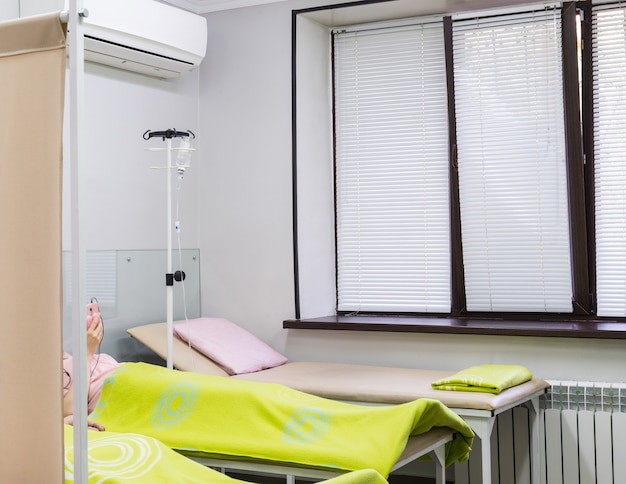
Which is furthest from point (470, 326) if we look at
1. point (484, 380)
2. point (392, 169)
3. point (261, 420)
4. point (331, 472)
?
point (331, 472)

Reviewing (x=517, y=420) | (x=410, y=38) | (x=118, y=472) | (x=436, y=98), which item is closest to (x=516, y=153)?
(x=436, y=98)

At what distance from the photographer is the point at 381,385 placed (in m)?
3.44

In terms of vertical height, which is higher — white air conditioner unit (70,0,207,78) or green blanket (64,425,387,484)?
white air conditioner unit (70,0,207,78)

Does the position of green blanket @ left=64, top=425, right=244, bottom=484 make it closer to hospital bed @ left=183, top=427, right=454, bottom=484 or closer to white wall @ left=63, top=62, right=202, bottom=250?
hospital bed @ left=183, top=427, right=454, bottom=484

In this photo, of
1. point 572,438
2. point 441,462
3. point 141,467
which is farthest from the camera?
point 572,438

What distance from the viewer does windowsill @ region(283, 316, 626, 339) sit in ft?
11.7

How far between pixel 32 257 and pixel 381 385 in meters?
2.12

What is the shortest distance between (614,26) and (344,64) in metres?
1.43

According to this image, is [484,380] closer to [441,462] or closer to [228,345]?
[441,462]

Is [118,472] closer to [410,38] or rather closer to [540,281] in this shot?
[540,281]

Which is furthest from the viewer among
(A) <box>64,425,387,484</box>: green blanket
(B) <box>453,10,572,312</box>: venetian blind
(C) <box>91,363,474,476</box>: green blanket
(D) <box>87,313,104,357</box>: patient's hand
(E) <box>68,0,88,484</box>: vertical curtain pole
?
(B) <box>453,10,572,312</box>: venetian blind

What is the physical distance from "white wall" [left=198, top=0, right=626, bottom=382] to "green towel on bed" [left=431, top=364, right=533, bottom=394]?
0.84 metres

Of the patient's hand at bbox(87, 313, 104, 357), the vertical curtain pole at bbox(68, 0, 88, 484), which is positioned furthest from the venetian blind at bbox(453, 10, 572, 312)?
the vertical curtain pole at bbox(68, 0, 88, 484)

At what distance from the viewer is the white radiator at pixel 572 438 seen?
348 cm
